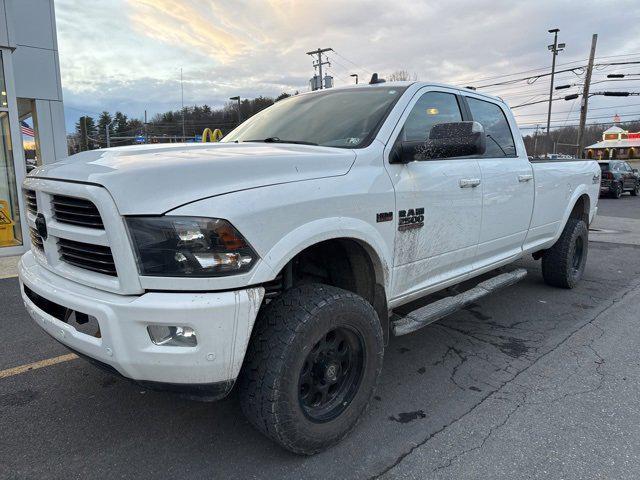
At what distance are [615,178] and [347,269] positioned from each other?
82.6ft

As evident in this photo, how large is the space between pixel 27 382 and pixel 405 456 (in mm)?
2566

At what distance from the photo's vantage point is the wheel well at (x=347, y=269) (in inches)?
113

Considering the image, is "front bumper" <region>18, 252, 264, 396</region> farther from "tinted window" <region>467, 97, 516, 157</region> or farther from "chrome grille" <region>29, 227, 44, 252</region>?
"tinted window" <region>467, 97, 516, 157</region>

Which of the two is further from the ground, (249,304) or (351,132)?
(351,132)

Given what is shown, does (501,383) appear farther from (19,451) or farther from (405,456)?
(19,451)

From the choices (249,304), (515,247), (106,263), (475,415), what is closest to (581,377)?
(475,415)

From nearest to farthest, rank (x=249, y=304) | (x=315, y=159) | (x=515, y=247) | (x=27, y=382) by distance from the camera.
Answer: (x=249, y=304) < (x=315, y=159) < (x=27, y=382) < (x=515, y=247)

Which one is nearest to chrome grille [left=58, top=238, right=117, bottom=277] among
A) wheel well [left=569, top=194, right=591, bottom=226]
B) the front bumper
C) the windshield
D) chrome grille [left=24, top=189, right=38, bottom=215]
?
the front bumper

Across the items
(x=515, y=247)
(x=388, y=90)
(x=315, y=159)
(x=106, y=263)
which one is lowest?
(x=515, y=247)

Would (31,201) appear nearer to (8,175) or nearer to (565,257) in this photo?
(565,257)

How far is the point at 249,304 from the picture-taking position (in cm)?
212

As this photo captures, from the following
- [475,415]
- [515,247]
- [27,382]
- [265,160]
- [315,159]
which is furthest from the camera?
[515,247]

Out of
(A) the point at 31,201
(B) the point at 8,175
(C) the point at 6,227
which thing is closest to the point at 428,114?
(A) the point at 31,201

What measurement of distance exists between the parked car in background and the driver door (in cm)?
2279
